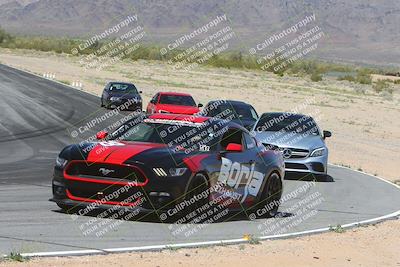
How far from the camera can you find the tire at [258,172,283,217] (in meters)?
12.6

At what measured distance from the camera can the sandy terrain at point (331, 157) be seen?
890 cm

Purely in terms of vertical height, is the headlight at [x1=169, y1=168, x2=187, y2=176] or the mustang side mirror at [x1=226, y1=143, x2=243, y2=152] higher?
the headlight at [x1=169, y1=168, x2=187, y2=176]

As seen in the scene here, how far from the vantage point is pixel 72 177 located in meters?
10.6

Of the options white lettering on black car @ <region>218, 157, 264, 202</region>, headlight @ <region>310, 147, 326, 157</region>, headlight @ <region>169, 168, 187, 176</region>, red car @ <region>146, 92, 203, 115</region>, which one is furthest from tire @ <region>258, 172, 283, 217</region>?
red car @ <region>146, 92, 203, 115</region>

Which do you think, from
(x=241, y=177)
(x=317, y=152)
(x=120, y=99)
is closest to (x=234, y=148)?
(x=241, y=177)

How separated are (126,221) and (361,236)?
11.1 ft

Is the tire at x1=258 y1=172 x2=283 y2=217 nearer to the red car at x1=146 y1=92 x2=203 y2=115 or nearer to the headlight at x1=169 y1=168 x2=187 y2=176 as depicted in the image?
the headlight at x1=169 y1=168 x2=187 y2=176

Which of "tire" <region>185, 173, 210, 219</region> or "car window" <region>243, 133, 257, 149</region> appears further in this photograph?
"car window" <region>243, 133, 257, 149</region>

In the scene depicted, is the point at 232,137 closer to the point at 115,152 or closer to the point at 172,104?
the point at 115,152

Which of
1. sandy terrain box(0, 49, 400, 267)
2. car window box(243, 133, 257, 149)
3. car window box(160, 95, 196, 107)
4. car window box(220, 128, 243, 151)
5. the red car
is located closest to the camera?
sandy terrain box(0, 49, 400, 267)

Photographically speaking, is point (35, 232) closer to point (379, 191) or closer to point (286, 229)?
point (286, 229)

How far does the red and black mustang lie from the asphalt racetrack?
38 centimetres

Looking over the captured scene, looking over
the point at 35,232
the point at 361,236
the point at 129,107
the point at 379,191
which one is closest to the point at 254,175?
the point at 361,236

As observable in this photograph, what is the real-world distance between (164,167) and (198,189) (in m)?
0.70
